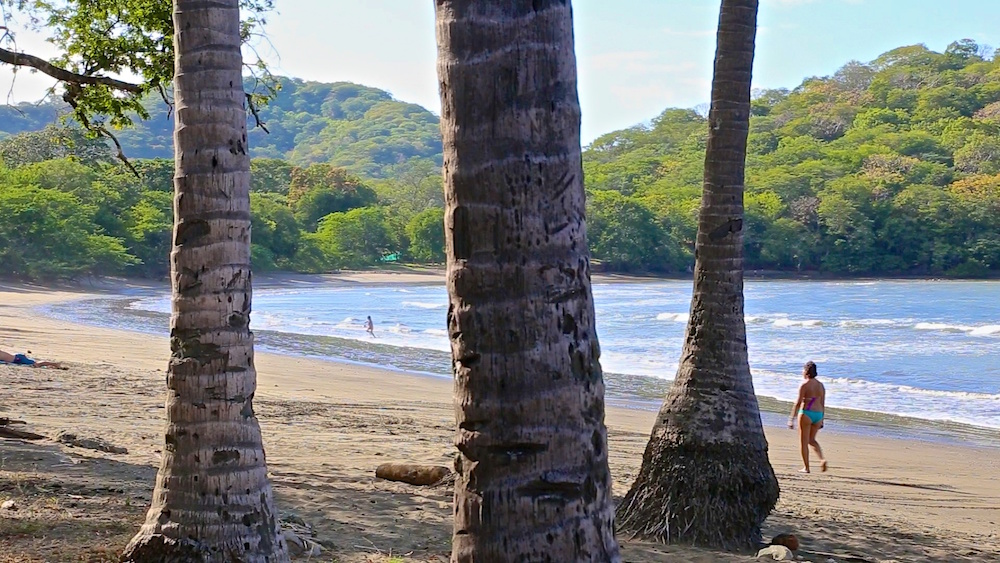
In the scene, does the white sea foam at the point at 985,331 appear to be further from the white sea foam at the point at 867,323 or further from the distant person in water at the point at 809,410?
the distant person in water at the point at 809,410

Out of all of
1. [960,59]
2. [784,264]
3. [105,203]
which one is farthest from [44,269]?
[960,59]

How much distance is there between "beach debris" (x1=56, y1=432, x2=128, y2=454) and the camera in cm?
787

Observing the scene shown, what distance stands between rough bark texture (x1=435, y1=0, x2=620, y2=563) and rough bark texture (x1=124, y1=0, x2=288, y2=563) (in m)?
2.05

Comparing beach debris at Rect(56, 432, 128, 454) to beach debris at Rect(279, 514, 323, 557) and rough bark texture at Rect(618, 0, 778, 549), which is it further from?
rough bark texture at Rect(618, 0, 778, 549)

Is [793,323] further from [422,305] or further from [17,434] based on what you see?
[17,434]

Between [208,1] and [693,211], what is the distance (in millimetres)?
96167

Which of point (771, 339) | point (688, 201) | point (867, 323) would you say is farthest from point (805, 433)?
point (688, 201)

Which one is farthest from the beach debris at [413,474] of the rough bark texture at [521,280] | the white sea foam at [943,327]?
the white sea foam at [943,327]

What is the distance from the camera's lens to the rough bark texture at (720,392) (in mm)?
6238

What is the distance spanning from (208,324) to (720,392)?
3.43 meters

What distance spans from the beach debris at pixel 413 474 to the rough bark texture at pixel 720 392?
5.88 ft

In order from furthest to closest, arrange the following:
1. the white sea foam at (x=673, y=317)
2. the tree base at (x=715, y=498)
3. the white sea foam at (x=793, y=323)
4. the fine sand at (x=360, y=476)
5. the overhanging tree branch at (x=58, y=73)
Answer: the white sea foam at (x=673, y=317) < the white sea foam at (x=793, y=323) < the overhanging tree branch at (x=58, y=73) < the tree base at (x=715, y=498) < the fine sand at (x=360, y=476)

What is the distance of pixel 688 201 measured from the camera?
101m

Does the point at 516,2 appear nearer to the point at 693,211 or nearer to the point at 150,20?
the point at 150,20
